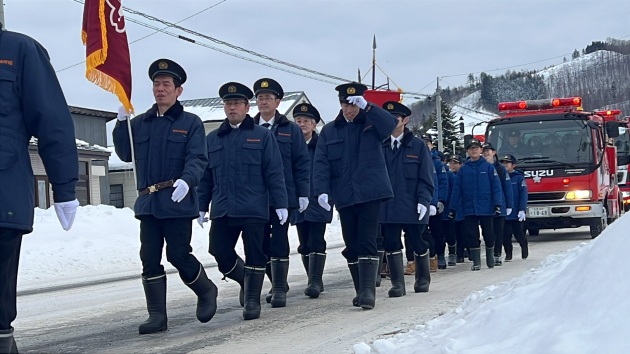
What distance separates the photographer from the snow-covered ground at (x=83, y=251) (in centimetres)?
1420

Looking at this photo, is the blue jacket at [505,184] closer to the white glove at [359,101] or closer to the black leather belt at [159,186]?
the white glove at [359,101]

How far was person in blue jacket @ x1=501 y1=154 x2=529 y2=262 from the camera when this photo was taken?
13.5 metres

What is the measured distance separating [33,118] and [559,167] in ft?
46.6

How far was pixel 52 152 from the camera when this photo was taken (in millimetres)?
3986

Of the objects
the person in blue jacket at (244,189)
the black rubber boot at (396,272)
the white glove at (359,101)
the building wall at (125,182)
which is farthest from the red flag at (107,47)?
the building wall at (125,182)

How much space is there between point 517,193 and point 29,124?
1104 centimetres

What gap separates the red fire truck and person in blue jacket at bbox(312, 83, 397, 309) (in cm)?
945

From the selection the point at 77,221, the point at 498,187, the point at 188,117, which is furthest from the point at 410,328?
the point at 77,221

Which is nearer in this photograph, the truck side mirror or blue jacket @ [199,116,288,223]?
blue jacket @ [199,116,288,223]

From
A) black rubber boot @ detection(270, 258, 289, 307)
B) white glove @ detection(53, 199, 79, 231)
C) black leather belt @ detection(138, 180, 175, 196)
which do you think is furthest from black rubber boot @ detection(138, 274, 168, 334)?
white glove @ detection(53, 199, 79, 231)

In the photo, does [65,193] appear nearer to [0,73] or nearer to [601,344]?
[0,73]

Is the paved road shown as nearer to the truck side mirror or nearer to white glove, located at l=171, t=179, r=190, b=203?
white glove, located at l=171, t=179, r=190, b=203

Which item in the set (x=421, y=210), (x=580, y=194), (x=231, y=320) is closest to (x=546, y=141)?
(x=580, y=194)

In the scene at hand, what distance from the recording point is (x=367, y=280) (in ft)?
25.7
